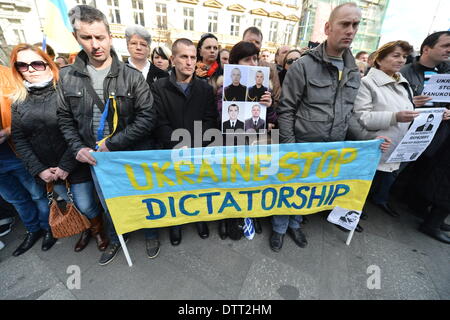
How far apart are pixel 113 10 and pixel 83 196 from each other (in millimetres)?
20629

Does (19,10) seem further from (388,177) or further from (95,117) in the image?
(388,177)

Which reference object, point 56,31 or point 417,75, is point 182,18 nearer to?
point 56,31

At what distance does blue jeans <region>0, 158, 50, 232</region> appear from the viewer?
216 cm

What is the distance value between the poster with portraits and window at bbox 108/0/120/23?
67.0ft

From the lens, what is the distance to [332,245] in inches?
95.3

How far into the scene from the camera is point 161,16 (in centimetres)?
1772

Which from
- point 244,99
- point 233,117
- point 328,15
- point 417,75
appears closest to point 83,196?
point 233,117

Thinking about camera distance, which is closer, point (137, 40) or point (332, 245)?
point (332, 245)

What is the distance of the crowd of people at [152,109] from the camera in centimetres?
176

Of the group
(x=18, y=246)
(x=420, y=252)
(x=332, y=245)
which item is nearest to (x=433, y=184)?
(x=420, y=252)

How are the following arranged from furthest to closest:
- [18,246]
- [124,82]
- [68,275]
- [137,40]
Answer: [137,40]
[18,246]
[68,275]
[124,82]

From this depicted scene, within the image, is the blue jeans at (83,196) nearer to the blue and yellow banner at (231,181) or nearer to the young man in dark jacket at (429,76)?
the blue and yellow banner at (231,181)

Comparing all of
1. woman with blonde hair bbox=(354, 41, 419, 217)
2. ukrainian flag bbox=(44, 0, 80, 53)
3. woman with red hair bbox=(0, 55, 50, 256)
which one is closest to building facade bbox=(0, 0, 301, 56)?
ukrainian flag bbox=(44, 0, 80, 53)
